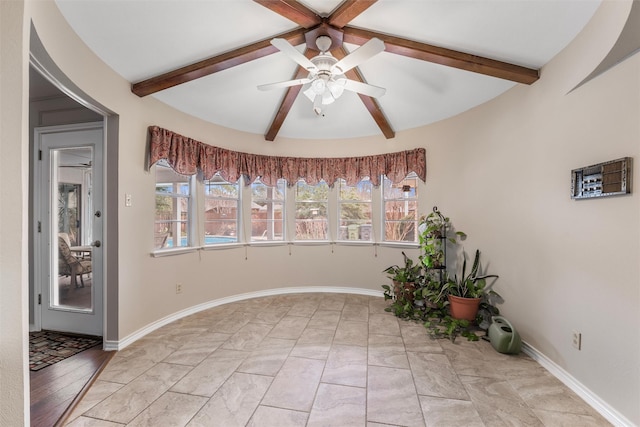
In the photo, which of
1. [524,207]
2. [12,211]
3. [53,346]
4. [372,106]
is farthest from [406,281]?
[53,346]

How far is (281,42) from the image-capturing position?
6.31 ft

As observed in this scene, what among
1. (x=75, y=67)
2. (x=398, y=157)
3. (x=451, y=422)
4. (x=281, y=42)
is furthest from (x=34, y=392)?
(x=398, y=157)

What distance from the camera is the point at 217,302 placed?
3.77 m

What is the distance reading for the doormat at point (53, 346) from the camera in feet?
7.66

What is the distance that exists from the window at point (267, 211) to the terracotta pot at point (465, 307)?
2632mm

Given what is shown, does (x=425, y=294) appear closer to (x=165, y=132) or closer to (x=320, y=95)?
(x=320, y=95)

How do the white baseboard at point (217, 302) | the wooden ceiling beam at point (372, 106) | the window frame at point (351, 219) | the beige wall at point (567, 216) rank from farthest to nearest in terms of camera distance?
the window frame at point (351, 219) < the wooden ceiling beam at point (372, 106) < the white baseboard at point (217, 302) < the beige wall at point (567, 216)

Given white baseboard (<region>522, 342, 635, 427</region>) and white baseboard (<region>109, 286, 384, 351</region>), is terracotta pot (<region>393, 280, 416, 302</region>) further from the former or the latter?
white baseboard (<region>522, 342, 635, 427</region>)

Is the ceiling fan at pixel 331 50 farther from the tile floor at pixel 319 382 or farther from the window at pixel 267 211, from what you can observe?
the tile floor at pixel 319 382

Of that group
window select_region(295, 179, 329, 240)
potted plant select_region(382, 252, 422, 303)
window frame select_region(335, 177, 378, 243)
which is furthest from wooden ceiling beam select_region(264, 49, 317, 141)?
potted plant select_region(382, 252, 422, 303)

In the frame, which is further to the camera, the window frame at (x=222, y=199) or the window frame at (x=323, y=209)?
the window frame at (x=323, y=209)

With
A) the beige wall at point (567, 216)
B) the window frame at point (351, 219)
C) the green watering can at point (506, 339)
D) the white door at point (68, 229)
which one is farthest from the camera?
the window frame at point (351, 219)

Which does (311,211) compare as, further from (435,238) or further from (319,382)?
(319,382)

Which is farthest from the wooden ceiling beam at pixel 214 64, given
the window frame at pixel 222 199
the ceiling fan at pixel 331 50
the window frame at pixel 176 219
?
the window frame at pixel 222 199
